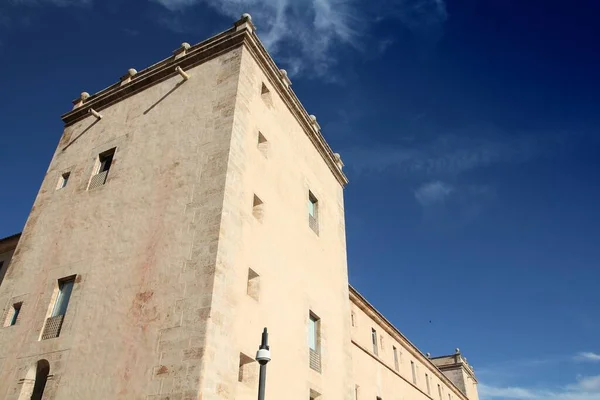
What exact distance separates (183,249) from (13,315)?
6422mm

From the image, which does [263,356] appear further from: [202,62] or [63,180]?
[63,180]

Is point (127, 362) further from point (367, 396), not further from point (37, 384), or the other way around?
point (367, 396)

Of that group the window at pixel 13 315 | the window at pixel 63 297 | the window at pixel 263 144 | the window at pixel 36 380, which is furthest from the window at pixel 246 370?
the window at pixel 13 315

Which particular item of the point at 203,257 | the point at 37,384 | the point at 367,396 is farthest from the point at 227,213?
the point at 367,396

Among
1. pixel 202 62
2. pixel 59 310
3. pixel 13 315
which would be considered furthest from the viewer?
pixel 202 62

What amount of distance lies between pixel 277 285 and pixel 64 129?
38.9ft

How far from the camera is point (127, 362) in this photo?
1135cm

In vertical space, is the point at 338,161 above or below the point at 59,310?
above

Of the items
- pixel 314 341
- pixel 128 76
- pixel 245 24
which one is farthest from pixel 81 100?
pixel 314 341

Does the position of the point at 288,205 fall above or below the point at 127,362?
above

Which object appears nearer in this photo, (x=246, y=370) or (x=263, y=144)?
(x=246, y=370)

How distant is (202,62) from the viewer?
Result: 1744cm

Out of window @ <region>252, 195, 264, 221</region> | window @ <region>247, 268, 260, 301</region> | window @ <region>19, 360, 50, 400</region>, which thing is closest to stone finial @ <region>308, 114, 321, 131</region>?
window @ <region>252, 195, 264, 221</region>

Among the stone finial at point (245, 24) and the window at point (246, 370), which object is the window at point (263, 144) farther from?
the window at point (246, 370)
